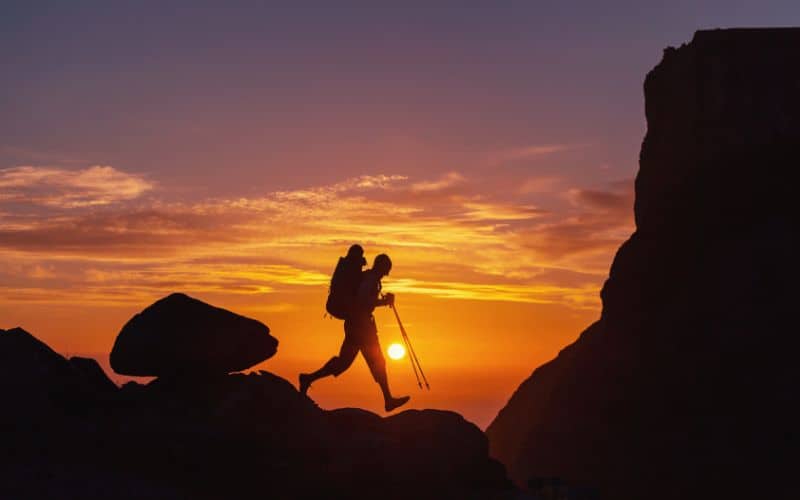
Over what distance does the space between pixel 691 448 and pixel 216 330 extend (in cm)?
1496

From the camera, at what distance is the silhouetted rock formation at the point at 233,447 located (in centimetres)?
1711

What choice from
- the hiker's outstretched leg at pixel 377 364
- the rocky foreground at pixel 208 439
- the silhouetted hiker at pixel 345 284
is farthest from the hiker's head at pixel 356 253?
the rocky foreground at pixel 208 439

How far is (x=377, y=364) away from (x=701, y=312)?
14.2 metres

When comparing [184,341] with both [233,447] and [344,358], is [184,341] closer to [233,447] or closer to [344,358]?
[233,447]

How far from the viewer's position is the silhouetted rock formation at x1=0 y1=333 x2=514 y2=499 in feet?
56.1

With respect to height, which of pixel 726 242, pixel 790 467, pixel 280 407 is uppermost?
pixel 726 242

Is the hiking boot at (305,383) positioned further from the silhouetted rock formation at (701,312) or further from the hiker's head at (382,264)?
the silhouetted rock formation at (701,312)

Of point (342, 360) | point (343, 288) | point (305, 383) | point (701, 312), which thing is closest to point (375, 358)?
point (342, 360)

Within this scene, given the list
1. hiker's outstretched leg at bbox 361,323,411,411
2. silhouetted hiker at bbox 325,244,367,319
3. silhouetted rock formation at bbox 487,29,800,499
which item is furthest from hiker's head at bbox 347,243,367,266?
silhouetted rock formation at bbox 487,29,800,499

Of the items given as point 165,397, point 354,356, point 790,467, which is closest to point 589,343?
point 790,467

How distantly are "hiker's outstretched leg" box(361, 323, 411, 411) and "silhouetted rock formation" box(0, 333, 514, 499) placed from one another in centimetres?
56

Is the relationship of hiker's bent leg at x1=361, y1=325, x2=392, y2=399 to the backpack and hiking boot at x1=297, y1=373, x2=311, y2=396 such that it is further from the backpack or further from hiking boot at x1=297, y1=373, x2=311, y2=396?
hiking boot at x1=297, y1=373, x2=311, y2=396

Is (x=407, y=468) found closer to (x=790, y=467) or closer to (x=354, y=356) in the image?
(x=354, y=356)

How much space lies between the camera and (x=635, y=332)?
3250cm
